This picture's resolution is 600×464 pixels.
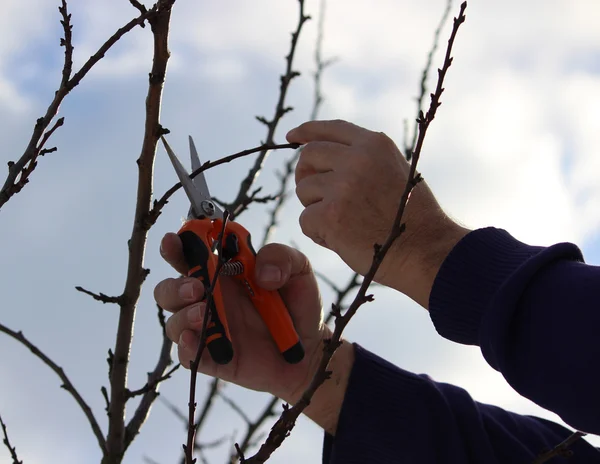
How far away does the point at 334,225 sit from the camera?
185 cm

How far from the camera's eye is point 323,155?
1852 mm

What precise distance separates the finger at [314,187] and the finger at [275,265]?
273mm

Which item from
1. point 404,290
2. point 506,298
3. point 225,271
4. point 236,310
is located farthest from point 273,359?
point 506,298

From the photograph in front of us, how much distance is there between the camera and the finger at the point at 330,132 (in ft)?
6.14

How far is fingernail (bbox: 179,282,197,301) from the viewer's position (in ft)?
6.54

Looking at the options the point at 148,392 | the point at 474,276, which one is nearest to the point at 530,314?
the point at 474,276

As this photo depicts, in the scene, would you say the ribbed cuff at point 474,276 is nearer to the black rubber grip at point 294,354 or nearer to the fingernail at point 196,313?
the black rubber grip at point 294,354

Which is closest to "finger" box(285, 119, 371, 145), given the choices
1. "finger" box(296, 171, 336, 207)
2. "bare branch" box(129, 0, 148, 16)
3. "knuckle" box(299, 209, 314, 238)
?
"finger" box(296, 171, 336, 207)

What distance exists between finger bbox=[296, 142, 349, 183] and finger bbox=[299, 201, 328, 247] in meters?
0.11

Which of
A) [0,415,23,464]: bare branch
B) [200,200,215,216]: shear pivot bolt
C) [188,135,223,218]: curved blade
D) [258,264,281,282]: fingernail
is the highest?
[188,135,223,218]: curved blade

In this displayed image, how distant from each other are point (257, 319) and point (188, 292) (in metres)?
0.42

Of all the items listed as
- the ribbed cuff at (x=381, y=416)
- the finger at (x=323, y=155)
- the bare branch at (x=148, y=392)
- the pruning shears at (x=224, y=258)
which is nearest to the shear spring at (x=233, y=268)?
the pruning shears at (x=224, y=258)

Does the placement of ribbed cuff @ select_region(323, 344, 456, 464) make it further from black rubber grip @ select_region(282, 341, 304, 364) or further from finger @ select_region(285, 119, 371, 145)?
finger @ select_region(285, 119, 371, 145)

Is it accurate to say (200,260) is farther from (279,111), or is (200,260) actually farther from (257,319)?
(279,111)
